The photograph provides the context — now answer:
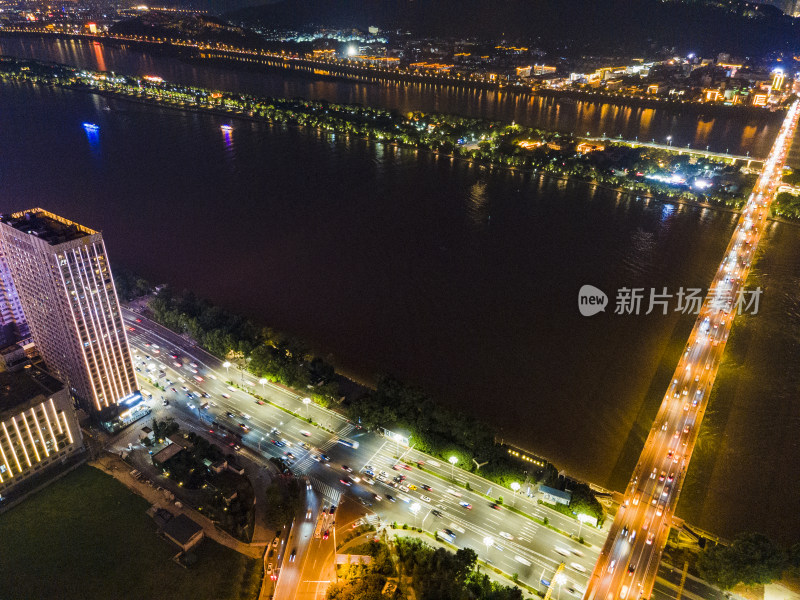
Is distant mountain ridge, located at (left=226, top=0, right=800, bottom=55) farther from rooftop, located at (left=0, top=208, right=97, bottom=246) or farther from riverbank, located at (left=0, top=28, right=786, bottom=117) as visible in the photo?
rooftop, located at (left=0, top=208, right=97, bottom=246)

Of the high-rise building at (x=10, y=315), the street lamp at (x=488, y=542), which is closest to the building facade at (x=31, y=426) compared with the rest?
the high-rise building at (x=10, y=315)

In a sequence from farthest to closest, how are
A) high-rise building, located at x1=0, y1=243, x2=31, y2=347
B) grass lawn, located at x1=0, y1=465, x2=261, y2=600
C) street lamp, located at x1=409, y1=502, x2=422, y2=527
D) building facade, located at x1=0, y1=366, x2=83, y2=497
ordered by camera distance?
high-rise building, located at x1=0, y1=243, x2=31, y2=347 < street lamp, located at x1=409, y1=502, x2=422, y2=527 < building facade, located at x1=0, y1=366, x2=83, y2=497 < grass lawn, located at x1=0, y1=465, x2=261, y2=600

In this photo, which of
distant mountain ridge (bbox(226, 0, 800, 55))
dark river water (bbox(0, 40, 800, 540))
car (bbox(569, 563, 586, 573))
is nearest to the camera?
car (bbox(569, 563, 586, 573))

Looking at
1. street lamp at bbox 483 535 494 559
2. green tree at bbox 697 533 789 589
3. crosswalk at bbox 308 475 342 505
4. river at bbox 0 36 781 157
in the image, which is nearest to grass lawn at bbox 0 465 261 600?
crosswalk at bbox 308 475 342 505

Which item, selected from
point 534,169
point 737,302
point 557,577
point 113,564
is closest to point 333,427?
point 113,564

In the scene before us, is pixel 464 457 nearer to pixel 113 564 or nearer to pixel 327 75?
pixel 113 564
